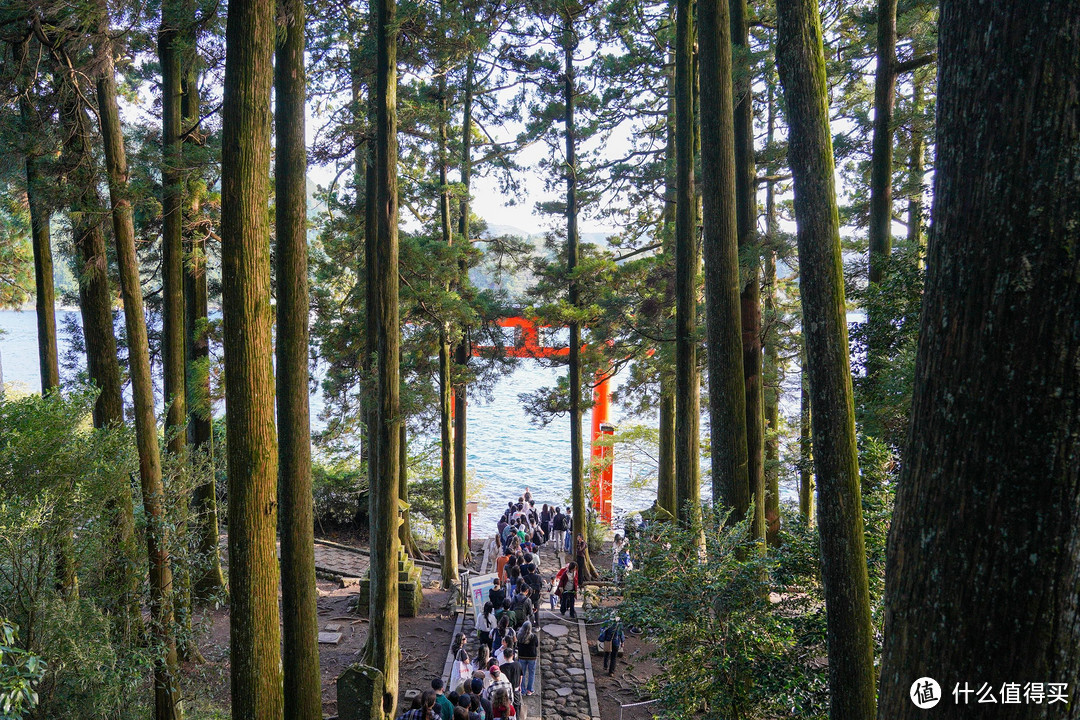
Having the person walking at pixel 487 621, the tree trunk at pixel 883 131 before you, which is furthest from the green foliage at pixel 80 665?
the tree trunk at pixel 883 131

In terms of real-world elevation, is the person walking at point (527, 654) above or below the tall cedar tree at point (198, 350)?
below

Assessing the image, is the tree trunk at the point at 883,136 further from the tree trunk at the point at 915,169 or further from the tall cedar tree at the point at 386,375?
the tall cedar tree at the point at 386,375

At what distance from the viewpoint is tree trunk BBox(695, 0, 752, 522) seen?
6.64 meters

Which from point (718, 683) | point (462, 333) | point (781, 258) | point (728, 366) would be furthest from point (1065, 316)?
point (462, 333)

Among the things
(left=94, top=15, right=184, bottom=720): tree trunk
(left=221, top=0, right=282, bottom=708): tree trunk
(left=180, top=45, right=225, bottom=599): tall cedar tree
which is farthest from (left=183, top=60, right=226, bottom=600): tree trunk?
(left=221, top=0, right=282, bottom=708): tree trunk

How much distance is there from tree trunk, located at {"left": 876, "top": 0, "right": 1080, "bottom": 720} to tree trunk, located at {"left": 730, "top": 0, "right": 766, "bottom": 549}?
589 centimetres

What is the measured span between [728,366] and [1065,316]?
15.7 ft

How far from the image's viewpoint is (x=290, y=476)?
18.4 feet

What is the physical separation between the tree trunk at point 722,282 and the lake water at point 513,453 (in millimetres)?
9512

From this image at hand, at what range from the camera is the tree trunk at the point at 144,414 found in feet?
21.1

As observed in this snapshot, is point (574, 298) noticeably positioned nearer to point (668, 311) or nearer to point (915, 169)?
point (668, 311)

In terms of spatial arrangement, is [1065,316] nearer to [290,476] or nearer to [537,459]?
[290,476]

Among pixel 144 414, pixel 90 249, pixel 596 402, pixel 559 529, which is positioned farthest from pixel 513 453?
pixel 144 414

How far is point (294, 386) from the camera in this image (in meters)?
5.71
